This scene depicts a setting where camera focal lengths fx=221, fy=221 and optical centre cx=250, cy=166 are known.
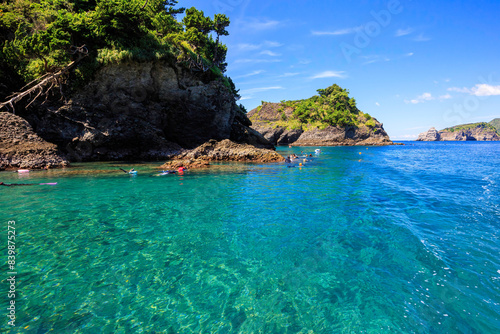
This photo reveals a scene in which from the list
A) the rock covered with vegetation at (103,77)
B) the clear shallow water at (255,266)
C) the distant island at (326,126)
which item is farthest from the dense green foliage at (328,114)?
the clear shallow water at (255,266)

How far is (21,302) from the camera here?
4223mm

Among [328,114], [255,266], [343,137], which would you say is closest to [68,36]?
[255,266]

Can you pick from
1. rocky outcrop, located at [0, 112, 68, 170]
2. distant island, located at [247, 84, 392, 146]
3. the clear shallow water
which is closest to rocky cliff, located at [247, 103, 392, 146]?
distant island, located at [247, 84, 392, 146]

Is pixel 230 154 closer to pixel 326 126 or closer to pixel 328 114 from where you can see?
pixel 326 126

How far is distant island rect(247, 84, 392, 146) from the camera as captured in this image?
96.1m

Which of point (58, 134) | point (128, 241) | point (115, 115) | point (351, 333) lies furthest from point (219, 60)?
point (351, 333)

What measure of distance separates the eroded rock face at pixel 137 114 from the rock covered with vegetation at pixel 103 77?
4.3 inches

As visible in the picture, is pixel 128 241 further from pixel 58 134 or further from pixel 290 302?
pixel 58 134

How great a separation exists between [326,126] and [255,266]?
325 ft

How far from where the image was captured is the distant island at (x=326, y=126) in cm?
9612

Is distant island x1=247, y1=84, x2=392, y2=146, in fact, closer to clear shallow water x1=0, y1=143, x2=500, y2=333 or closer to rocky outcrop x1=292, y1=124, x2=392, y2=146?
rocky outcrop x1=292, y1=124, x2=392, y2=146

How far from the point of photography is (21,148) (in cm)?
2125

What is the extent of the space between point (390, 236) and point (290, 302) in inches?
191

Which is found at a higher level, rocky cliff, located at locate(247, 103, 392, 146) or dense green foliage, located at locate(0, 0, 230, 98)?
dense green foliage, located at locate(0, 0, 230, 98)
